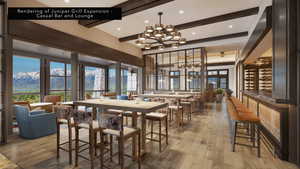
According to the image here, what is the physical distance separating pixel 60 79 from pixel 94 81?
7.56ft

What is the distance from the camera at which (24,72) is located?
609 cm

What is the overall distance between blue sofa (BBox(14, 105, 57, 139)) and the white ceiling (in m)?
3.04

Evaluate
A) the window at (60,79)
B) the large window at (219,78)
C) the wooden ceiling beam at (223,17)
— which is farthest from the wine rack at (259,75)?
the window at (60,79)

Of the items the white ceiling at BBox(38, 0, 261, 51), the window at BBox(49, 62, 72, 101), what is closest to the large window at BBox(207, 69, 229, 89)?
the white ceiling at BBox(38, 0, 261, 51)

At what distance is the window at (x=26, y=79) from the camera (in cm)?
584

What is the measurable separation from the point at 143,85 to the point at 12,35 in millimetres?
6303

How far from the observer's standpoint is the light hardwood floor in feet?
6.99

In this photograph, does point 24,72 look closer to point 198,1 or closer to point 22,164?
point 22,164

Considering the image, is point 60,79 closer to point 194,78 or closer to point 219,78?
point 194,78

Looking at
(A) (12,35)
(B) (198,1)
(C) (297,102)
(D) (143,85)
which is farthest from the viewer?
(D) (143,85)

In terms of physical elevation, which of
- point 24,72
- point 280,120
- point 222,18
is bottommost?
point 280,120

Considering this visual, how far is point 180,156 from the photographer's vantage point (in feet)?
7.92

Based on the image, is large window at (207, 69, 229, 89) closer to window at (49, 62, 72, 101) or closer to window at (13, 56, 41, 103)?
window at (49, 62, 72, 101)

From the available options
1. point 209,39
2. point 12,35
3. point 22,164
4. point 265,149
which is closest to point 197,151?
point 265,149
